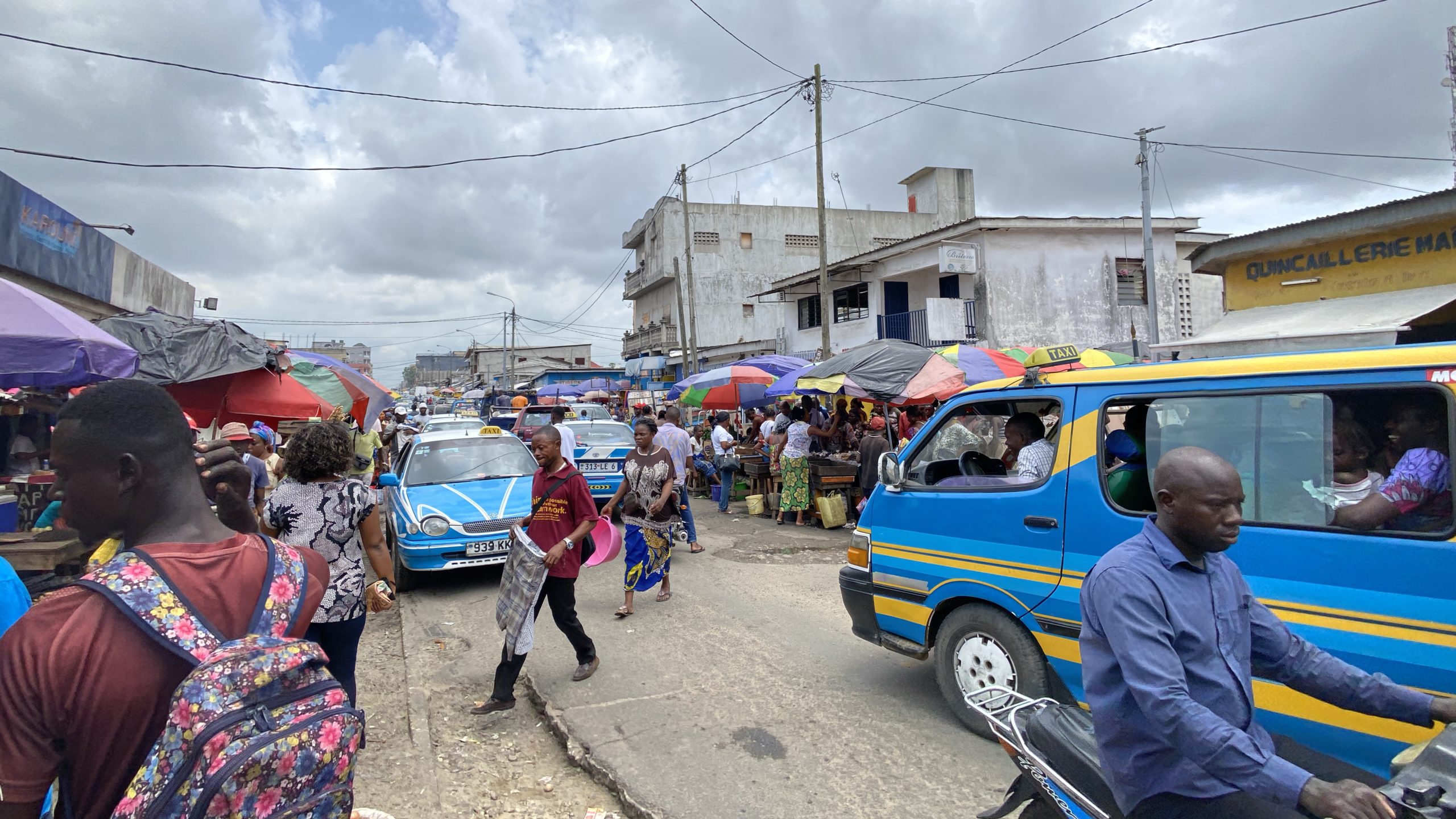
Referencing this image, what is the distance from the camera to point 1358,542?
2.93 meters

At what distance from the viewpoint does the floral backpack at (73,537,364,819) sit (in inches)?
53.9

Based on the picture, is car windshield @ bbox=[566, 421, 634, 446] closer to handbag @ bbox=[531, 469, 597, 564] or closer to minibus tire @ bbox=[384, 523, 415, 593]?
minibus tire @ bbox=[384, 523, 415, 593]

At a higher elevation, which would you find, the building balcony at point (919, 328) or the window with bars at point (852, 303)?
the window with bars at point (852, 303)

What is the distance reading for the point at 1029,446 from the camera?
4.45 meters

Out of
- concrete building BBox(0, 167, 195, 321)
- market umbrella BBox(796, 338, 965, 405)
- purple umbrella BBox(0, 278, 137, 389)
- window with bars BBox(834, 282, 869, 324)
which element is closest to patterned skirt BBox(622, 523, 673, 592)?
market umbrella BBox(796, 338, 965, 405)

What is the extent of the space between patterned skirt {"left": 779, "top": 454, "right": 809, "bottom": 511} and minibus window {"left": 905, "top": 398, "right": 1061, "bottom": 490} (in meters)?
6.27

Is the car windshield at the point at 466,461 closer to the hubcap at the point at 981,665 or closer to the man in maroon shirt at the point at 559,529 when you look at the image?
the man in maroon shirt at the point at 559,529

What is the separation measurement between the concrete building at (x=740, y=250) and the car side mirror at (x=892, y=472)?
34579 millimetres

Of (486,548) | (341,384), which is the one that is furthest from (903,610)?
(341,384)

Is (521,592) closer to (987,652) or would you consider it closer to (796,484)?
(987,652)

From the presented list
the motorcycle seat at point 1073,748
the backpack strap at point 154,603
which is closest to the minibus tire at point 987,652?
the motorcycle seat at point 1073,748

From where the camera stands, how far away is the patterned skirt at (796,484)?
12016mm

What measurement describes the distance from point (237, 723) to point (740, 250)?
136 feet

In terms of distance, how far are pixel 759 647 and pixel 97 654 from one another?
4.99 meters
